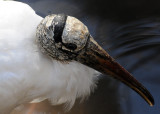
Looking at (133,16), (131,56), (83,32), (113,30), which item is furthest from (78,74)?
(133,16)

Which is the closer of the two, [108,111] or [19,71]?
[19,71]

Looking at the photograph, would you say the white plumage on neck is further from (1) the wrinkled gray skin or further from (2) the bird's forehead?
Answer: (2) the bird's forehead

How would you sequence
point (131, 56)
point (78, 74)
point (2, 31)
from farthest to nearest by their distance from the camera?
point (131, 56) → point (78, 74) → point (2, 31)

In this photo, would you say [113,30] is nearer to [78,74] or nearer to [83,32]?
[78,74]

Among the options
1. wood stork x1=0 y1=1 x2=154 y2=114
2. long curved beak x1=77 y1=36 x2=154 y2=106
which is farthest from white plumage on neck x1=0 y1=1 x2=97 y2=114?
long curved beak x1=77 y1=36 x2=154 y2=106

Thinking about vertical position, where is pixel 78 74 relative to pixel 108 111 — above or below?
above

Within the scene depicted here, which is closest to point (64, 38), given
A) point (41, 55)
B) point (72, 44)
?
point (72, 44)

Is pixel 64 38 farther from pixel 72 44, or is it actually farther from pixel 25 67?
pixel 25 67

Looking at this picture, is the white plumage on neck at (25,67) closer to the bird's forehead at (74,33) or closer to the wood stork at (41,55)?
the wood stork at (41,55)
